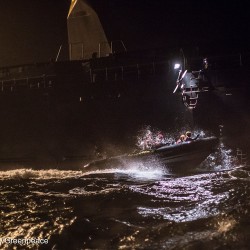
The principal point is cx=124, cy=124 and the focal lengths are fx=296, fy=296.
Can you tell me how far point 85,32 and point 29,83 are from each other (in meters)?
4.65

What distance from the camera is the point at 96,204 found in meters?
6.11

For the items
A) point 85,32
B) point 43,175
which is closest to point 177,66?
point 85,32

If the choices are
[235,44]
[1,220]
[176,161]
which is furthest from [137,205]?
[235,44]

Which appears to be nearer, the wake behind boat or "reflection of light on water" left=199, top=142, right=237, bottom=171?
the wake behind boat

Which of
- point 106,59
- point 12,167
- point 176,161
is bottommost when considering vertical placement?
point 12,167

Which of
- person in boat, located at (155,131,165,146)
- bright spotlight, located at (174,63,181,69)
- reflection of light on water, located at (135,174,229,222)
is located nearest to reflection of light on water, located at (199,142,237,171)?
person in boat, located at (155,131,165,146)

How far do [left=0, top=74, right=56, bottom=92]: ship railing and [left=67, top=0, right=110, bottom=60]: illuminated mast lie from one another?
2.47 m

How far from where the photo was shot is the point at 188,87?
13.5 meters

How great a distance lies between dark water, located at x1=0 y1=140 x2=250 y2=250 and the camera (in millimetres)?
3998

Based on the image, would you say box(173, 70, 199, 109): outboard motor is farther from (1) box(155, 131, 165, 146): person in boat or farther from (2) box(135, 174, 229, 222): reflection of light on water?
(2) box(135, 174, 229, 222): reflection of light on water

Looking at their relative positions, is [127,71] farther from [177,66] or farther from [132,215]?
[132,215]

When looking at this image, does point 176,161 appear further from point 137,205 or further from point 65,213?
point 65,213

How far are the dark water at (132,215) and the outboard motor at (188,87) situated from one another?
5784 millimetres

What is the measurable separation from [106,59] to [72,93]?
2.66m
